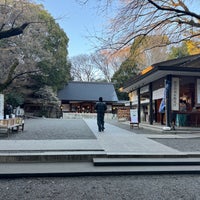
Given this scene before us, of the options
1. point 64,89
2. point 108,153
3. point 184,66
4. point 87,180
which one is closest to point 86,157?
point 108,153

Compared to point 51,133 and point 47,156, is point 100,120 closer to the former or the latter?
point 51,133

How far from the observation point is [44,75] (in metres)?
30.4

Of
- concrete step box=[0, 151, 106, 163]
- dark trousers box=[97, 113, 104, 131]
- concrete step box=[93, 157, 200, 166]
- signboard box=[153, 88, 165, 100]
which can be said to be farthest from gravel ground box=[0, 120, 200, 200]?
signboard box=[153, 88, 165, 100]

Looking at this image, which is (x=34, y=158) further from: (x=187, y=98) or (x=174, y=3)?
(x=187, y=98)

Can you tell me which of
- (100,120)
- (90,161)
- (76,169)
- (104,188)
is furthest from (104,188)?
(100,120)

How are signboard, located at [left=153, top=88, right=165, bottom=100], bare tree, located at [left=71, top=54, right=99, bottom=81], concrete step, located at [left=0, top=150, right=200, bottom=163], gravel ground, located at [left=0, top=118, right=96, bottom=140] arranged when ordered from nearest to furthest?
concrete step, located at [left=0, top=150, right=200, bottom=163] → gravel ground, located at [left=0, top=118, right=96, bottom=140] → signboard, located at [left=153, top=88, right=165, bottom=100] → bare tree, located at [left=71, top=54, right=99, bottom=81]

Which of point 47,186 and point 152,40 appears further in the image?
point 152,40

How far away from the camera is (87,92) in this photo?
38875 mm

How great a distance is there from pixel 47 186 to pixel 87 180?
0.83m

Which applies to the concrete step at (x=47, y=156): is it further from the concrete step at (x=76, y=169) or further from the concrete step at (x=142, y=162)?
the concrete step at (x=142, y=162)

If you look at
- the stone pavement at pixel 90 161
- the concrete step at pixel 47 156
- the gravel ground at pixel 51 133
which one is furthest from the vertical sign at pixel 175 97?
the concrete step at pixel 47 156

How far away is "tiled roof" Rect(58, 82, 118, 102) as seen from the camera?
123 ft

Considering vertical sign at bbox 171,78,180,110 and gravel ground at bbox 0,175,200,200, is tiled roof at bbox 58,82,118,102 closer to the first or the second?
vertical sign at bbox 171,78,180,110

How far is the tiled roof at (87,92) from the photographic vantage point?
37.5 meters
